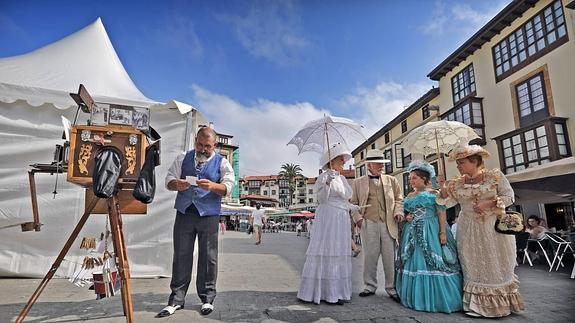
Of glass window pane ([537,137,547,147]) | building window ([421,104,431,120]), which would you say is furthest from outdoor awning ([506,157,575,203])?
building window ([421,104,431,120])

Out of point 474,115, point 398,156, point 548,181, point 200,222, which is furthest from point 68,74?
point 398,156

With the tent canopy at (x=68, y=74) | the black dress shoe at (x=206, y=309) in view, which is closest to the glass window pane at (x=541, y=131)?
the tent canopy at (x=68, y=74)

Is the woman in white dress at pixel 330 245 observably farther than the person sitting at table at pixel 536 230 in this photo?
No

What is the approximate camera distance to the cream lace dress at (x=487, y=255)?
319cm

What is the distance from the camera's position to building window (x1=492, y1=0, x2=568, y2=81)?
14.5 m

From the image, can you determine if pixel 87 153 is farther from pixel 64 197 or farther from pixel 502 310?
pixel 502 310

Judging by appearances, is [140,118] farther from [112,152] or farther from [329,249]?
[329,249]

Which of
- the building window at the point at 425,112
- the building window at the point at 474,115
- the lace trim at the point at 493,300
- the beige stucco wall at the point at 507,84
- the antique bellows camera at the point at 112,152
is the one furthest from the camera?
the building window at the point at 425,112

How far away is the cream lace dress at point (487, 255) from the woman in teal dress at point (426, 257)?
15cm

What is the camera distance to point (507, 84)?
57.2ft

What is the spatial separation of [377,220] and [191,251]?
2378mm

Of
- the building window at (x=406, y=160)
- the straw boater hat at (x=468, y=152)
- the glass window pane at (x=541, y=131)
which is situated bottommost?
the straw boater hat at (x=468, y=152)

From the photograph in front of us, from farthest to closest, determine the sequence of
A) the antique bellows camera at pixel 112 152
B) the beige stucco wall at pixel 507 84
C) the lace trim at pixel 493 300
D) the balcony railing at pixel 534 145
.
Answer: the balcony railing at pixel 534 145 → the beige stucco wall at pixel 507 84 → the lace trim at pixel 493 300 → the antique bellows camera at pixel 112 152

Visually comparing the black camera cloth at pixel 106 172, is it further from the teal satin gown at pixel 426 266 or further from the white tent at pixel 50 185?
the teal satin gown at pixel 426 266
